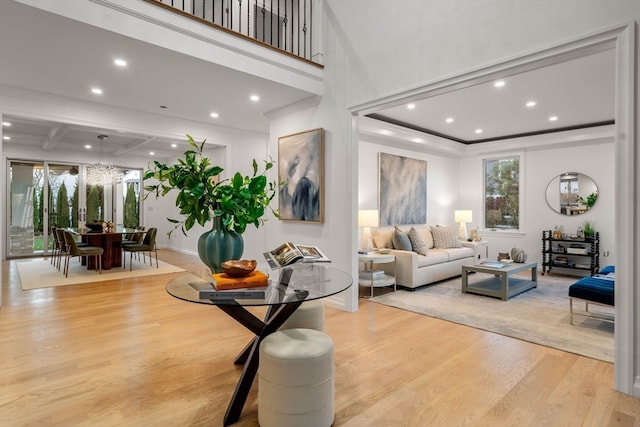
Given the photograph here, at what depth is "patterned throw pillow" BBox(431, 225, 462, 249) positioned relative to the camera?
6.53 meters

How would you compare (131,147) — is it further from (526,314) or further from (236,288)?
(526,314)

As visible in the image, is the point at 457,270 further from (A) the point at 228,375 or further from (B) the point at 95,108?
(B) the point at 95,108

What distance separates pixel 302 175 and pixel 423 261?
7.47ft

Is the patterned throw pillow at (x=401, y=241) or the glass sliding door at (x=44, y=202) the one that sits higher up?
the glass sliding door at (x=44, y=202)

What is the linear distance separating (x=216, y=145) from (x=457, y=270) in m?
4.83

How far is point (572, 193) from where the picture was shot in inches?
265

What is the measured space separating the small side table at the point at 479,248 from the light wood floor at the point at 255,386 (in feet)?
11.3

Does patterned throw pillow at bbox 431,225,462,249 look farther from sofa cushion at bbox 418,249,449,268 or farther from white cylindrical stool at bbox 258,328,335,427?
white cylindrical stool at bbox 258,328,335,427

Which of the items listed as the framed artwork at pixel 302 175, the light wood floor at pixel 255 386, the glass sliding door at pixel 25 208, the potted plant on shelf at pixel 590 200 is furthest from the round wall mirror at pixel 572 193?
the glass sliding door at pixel 25 208

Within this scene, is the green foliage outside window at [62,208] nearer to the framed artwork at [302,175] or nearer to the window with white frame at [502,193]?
the framed artwork at [302,175]

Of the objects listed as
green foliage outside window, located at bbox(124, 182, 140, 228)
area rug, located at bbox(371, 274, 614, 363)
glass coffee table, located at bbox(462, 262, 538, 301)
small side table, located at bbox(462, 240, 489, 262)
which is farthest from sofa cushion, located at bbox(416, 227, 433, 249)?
green foliage outside window, located at bbox(124, 182, 140, 228)

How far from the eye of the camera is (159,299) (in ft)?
15.0

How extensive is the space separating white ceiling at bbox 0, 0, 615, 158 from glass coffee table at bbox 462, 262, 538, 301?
2377 mm

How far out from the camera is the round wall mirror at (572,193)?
21.5ft
